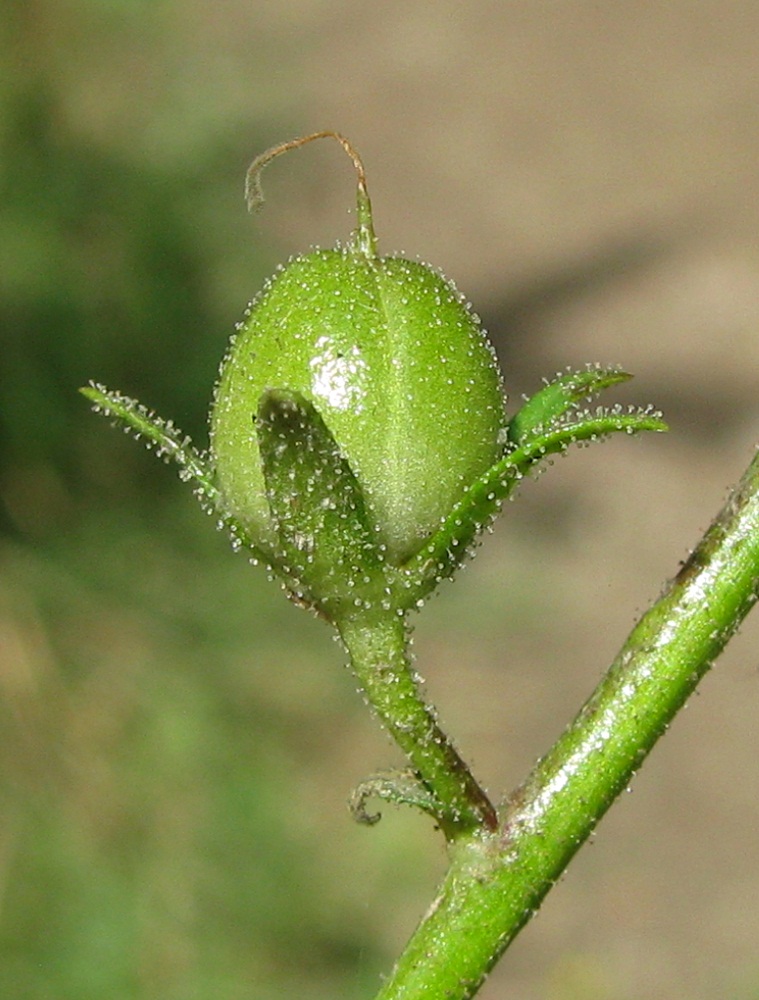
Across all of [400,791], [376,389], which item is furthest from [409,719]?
[376,389]

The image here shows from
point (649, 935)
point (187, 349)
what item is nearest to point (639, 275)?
point (187, 349)

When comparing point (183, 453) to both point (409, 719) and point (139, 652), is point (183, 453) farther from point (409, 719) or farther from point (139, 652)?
point (139, 652)

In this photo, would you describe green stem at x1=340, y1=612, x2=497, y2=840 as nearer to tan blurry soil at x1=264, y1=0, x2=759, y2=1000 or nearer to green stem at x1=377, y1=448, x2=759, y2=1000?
green stem at x1=377, y1=448, x2=759, y2=1000

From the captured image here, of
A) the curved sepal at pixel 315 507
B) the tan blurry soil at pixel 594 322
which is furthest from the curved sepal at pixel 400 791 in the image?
the tan blurry soil at pixel 594 322

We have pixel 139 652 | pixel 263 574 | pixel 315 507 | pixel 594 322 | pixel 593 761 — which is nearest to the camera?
pixel 315 507

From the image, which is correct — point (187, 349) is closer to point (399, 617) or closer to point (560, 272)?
point (560, 272)
